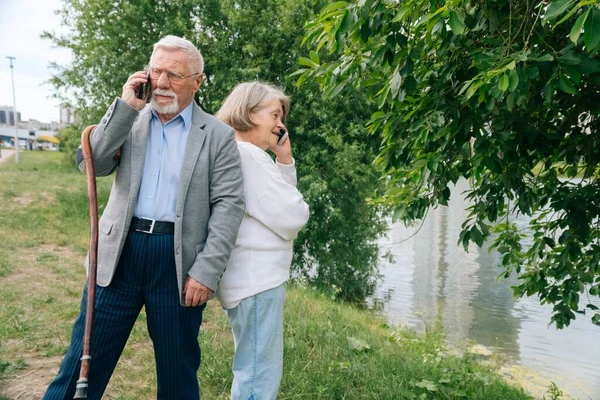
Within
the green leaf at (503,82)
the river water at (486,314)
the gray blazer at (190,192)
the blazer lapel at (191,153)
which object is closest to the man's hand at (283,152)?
the gray blazer at (190,192)

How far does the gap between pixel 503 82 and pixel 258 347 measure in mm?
1395

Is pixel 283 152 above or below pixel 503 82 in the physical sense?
below

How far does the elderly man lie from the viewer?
2174mm

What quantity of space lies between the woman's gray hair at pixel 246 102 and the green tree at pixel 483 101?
39cm

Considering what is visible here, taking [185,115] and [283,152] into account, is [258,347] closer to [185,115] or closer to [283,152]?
[283,152]

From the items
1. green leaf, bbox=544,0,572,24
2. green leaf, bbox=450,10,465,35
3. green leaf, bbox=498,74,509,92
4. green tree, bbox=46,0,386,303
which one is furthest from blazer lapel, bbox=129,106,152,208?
green tree, bbox=46,0,386,303

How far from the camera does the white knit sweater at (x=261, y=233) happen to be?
7.33 ft

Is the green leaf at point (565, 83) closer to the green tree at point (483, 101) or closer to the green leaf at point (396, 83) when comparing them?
the green tree at point (483, 101)

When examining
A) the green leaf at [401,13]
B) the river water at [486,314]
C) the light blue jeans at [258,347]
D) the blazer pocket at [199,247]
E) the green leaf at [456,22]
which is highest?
the green leaf at [401,13]

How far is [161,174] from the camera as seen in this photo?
88.3 inches

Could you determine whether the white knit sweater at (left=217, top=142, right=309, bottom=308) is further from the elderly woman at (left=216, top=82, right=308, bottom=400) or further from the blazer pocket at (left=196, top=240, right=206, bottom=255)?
the blazer pocket at (left=196, top=240, right=206, bottom=255)

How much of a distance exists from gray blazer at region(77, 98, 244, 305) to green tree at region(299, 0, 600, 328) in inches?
29.5

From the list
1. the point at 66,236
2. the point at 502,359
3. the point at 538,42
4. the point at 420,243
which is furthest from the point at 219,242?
the point at 420,243

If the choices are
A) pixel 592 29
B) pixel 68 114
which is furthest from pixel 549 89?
pixel 68 114
